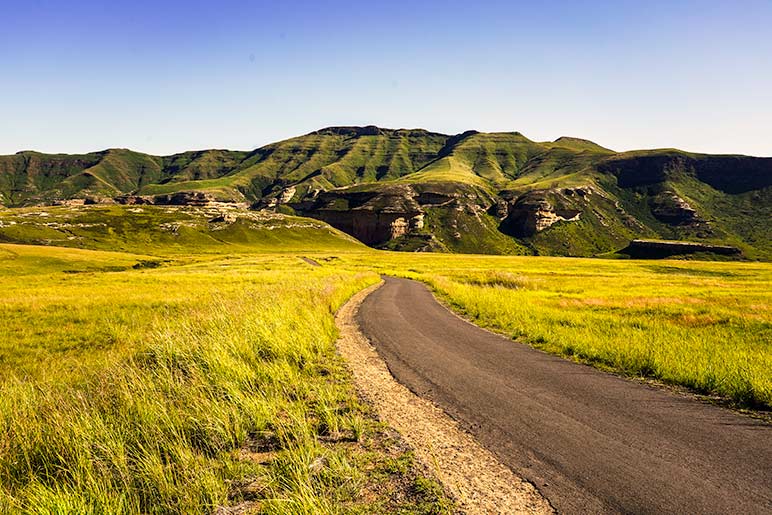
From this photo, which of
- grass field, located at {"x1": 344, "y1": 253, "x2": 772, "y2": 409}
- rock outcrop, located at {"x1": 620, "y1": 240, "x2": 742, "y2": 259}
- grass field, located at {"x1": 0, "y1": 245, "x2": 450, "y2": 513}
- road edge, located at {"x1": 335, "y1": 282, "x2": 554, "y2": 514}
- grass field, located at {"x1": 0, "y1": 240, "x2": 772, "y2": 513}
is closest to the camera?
grass field, located at {"x1": 0, "y1": 245, "x2": 450, "y2": 513}

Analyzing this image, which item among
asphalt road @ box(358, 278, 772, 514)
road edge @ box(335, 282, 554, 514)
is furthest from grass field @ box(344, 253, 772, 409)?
road edge @ box(335, 282, 554, 514)

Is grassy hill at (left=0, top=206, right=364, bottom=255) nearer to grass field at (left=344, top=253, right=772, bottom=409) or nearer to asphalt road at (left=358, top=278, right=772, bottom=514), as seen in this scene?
grass field at (left=344, top=253, right=772, bottom=409)

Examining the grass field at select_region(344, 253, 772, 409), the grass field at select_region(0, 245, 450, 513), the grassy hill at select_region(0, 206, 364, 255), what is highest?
the grass field at select_region(0, 245, 450, 513)

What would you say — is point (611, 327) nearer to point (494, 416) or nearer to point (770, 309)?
point (494, 416)


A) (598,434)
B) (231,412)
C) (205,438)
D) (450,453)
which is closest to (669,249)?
(598,434)

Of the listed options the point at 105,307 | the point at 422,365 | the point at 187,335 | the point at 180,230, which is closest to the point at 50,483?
the point at 187,335

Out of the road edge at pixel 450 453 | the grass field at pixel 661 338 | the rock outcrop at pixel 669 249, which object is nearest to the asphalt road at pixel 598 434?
the road edge at pixel 450 453

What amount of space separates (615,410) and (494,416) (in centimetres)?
267

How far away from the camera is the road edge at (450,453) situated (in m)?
4.90

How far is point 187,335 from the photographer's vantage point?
33.2ft

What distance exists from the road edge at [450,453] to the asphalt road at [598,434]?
28cm

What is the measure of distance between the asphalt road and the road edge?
0.91 ft

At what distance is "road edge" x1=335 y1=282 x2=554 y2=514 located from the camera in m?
4.90

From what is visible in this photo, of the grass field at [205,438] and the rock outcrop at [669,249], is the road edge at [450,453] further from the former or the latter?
the rock outcrop at [669,249]
